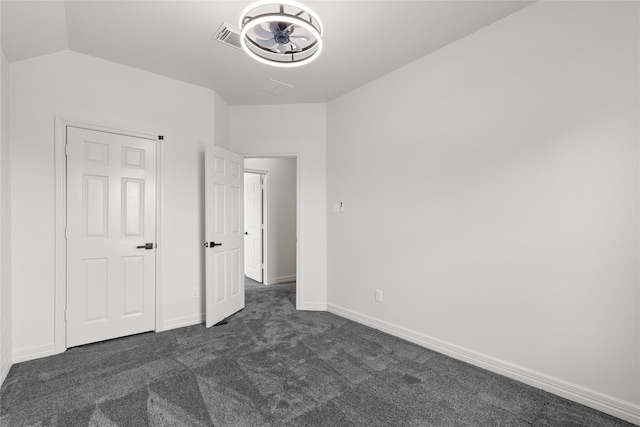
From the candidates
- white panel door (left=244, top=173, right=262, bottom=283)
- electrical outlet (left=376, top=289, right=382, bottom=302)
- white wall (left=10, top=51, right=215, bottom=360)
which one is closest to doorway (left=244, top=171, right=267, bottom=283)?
white panel door (left=244, top=173, right=262, bottom=283)

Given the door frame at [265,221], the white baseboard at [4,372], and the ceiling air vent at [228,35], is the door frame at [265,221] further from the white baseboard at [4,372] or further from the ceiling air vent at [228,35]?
the white baseboard at [4,372]

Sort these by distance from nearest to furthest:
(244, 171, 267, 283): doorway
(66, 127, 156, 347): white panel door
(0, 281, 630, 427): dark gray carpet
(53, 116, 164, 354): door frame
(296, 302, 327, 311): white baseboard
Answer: (0, 281, 630, 427): dark gray carpet, (53, 116, 164, 354): door frame, (66, 127, 156, 347): white panel door, (296, 302, 327, 311): white baseboard, (244, 171, 267, 283): doorway

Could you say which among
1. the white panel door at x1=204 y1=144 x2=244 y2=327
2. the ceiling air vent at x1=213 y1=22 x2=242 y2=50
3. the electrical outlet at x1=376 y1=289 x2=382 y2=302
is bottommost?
the electrical outlet at x1=376 y1=289 x2=382 y2=302

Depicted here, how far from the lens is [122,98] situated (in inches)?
111

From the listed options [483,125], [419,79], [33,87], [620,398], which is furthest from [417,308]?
[33,87]

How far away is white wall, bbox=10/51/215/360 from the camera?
7.72 ft

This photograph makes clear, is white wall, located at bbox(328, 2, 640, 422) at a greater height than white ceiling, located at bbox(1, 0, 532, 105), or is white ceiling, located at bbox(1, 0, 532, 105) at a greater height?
white ceiling, located at bbox(1, 0, 532, 105)

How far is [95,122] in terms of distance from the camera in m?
2.68

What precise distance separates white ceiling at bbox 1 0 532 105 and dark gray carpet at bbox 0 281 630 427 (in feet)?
8.32

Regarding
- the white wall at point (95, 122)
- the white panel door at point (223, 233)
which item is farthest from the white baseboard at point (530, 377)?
the white wall at point (95, 122)

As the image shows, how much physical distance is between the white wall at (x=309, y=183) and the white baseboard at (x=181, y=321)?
1.20 m

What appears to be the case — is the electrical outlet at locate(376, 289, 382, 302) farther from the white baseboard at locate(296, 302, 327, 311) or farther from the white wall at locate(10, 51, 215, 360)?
the white wall at locate(10, 51, 215, 360)

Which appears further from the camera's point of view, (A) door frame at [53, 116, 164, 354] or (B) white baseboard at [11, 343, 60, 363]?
(A) door frame at [53, 116, 164, 354]

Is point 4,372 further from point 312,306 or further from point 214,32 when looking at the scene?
point 214,32
